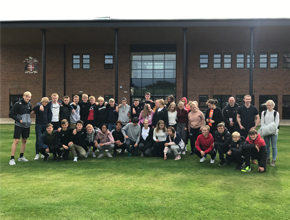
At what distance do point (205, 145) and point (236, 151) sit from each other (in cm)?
103

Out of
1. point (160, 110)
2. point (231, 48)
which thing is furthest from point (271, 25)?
point (160, 110)

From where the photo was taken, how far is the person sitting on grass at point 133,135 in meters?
8.23

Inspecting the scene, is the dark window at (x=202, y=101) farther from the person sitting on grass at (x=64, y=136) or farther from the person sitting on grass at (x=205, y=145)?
the person sitting on grass at (x=64, y=136)

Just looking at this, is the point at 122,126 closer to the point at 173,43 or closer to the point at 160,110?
the point at 160,110

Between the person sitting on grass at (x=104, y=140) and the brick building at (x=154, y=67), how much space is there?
1711cm

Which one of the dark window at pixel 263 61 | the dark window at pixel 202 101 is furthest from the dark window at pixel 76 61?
the dark window at pixel 263 61

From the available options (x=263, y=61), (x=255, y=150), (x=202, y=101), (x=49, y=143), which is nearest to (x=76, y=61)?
(x=202, y=101)

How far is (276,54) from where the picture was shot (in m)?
25.7

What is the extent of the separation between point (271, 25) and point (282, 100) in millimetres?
10338

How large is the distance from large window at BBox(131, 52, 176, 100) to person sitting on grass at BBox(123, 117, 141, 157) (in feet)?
59.1

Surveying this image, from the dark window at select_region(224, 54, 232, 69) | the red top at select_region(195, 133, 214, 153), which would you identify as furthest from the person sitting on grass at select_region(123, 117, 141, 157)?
the dark window at select_region(224, 54, 232, 69)

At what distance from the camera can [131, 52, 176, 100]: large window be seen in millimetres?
26391

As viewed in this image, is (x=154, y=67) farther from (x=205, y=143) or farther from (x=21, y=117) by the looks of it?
(x=21, y=117)

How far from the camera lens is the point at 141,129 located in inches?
337
